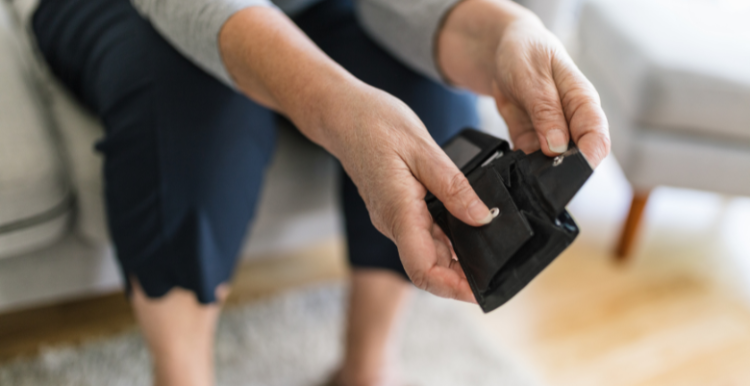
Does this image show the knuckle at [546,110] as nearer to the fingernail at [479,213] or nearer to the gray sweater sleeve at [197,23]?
the fingernail at [479,213]

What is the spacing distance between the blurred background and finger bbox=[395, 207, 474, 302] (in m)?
0.17

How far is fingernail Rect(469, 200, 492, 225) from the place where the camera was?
389 mm

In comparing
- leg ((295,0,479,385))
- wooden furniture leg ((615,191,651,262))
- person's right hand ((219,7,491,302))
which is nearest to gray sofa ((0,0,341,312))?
leg ((295,0,479,385))

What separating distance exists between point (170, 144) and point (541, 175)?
14.5 inches

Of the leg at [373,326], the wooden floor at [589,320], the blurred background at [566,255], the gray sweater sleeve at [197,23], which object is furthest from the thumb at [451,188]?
the wooden floor at [589,320]

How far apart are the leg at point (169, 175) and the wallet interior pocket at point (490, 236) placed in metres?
0.28

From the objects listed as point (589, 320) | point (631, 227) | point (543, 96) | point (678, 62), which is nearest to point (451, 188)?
point (543, 96)

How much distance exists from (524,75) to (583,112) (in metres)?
0.07

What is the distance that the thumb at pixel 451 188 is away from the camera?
0.39 metres

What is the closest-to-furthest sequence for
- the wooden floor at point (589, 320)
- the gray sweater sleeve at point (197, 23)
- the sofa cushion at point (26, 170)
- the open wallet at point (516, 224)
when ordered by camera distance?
the open wallet at point (516, 224) < the gray sweater sleeve at point (197, 23) < the sofa cushion at point (26, 170) < the wooden floor at point (589, 320)

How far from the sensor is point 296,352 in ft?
3.01

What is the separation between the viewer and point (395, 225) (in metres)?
0.40

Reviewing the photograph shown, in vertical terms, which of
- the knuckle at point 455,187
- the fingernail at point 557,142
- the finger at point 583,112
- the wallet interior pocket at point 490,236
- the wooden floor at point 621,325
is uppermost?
the finger at point 583,112

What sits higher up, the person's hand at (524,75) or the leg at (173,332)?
the person's hand at (524,75)
